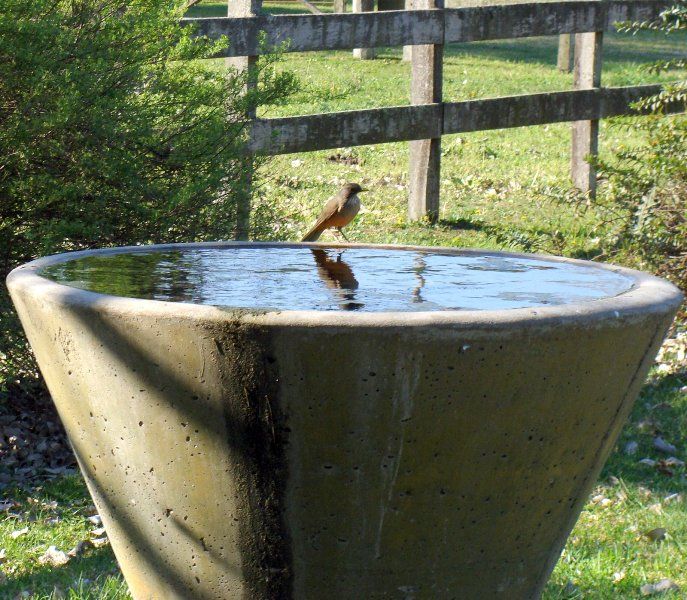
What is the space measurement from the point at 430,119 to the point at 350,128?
0.80 meters

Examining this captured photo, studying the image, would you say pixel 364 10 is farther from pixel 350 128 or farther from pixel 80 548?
pixel 80 548

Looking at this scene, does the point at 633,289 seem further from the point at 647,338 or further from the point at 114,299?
the point at 114,299

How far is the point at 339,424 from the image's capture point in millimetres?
2312

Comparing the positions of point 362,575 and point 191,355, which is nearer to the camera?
point 191,355

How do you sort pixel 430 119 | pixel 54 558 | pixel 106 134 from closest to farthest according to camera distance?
pixel 54 558, pixel 106 134, pixel 430 119

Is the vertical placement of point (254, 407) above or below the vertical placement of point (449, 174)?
above

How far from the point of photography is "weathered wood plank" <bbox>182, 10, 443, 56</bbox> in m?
7.18

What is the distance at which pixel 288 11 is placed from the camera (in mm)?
27422

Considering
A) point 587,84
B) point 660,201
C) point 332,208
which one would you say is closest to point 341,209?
point 332,208

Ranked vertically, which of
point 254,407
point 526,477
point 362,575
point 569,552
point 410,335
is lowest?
point 569,552

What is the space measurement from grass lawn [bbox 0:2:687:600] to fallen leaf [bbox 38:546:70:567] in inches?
1.3

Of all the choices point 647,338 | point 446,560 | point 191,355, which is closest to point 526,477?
point 446,560

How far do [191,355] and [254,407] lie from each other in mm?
182

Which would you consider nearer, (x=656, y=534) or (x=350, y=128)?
(x=656, y=534)
